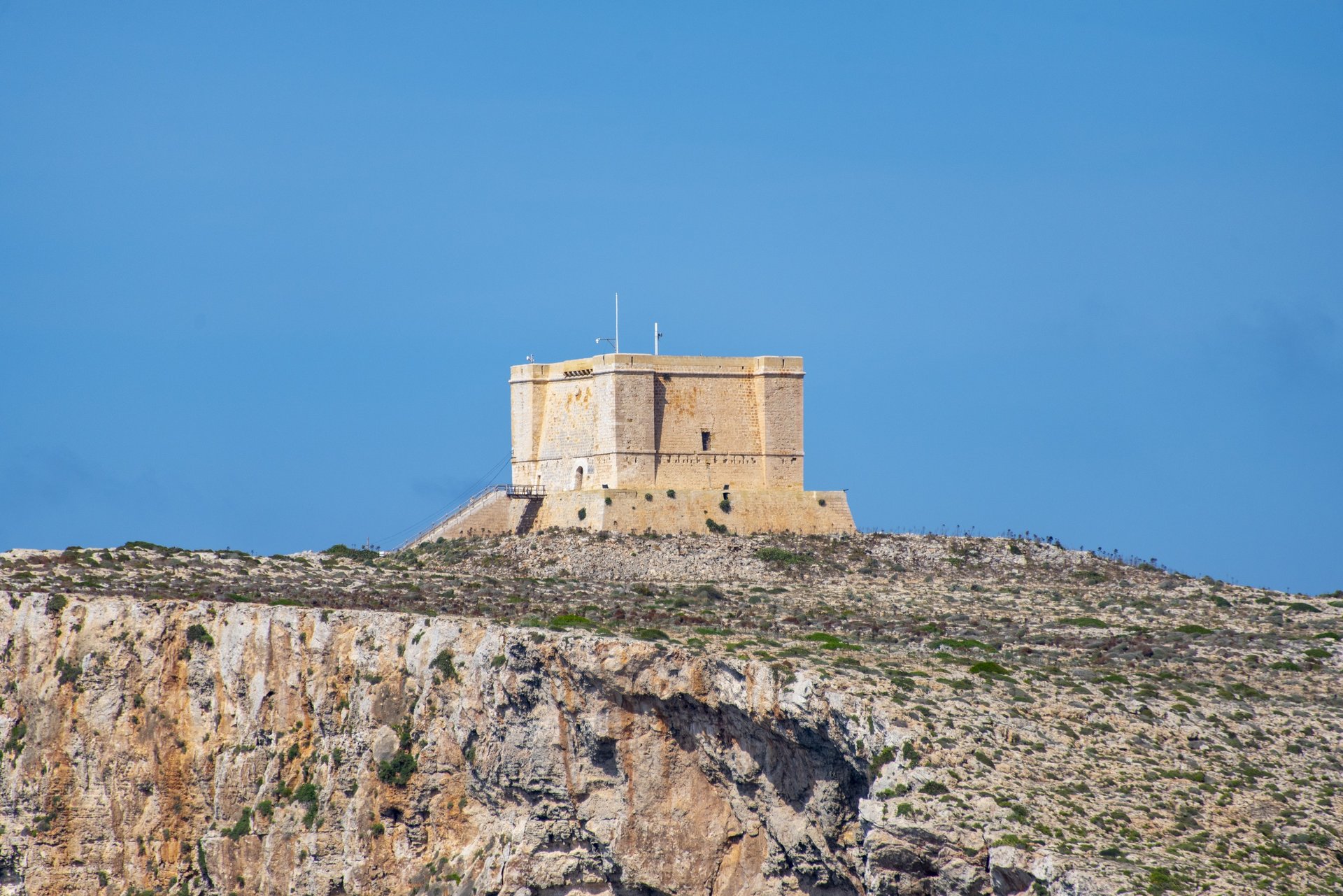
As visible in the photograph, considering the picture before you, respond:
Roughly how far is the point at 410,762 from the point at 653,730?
7533 mm

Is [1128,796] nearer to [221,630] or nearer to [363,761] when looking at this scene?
[363,761]

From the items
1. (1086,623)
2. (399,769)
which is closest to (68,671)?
(399,769)

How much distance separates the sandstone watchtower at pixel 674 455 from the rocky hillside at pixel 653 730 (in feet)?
13.8

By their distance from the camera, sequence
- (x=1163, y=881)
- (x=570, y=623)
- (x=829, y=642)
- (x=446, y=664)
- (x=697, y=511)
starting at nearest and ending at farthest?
(x=1163, y=881) < (x=829, y=642) < (x=446, y=664) < (x=570, y=623) < (x=697, y=511)

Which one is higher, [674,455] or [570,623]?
[674,455]

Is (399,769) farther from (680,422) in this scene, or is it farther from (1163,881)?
(680,422)

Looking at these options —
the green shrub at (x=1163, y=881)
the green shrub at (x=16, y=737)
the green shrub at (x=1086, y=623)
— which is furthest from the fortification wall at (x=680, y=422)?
the green shrub at (x=1163, y=881)

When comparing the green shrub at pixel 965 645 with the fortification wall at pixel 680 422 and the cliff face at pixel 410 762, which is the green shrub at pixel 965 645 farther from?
the fortification wall at pixel 680 422

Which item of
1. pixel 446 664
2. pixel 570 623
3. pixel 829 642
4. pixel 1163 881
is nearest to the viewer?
pixel 1163 881

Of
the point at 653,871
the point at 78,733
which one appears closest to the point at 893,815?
the point at 653,871

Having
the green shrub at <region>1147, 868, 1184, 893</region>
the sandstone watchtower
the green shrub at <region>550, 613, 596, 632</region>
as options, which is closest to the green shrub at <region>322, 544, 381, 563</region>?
the sandstone watchtower

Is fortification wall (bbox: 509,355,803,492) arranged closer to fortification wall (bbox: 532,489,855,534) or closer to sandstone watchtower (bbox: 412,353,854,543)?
sandstone watchtower (bbox: 412,353,854,543)

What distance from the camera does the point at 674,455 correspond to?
7844cm

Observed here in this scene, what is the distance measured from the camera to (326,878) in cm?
5819
